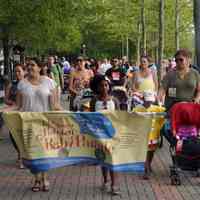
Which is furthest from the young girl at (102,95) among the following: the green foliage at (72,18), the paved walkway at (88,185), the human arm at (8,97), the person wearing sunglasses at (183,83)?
the green foliage at (72,18)

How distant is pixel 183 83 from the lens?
997cm

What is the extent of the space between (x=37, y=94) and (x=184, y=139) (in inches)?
84.7

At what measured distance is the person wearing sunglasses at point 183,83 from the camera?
32.4 ft

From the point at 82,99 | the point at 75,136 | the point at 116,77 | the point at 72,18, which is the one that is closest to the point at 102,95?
the point at 75,136

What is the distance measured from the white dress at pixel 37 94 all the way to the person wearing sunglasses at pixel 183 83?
1.84 m

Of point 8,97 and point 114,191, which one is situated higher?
point 8,97

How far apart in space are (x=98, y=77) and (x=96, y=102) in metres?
0.36

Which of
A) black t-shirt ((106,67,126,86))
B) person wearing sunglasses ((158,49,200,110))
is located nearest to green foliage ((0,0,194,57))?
black t-shirt ((106,67,126,86))

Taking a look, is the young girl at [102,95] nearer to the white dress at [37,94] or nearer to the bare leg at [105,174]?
the bare leg at [105,174]

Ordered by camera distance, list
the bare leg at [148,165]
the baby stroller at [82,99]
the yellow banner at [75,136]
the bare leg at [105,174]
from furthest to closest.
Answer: the baby stroller at [82,99] < the bare leg at [148,165] < the bare leg at [105,174] < the yellow banner at [75,136]

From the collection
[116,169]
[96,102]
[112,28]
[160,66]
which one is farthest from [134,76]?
[112,28]

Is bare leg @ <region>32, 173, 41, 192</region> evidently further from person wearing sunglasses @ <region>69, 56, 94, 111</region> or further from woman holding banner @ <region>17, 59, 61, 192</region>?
person wearing sunglasses @ <region>69, 56, 94, 111</region>

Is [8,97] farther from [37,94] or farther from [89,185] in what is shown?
[89,185]

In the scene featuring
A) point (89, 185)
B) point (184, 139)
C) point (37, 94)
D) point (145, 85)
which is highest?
point (37, 94)
